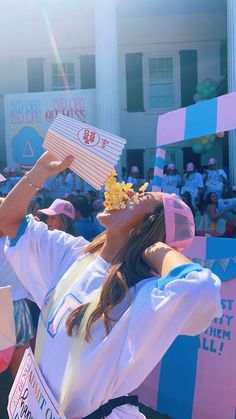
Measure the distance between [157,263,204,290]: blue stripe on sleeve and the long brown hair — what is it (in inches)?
7.0

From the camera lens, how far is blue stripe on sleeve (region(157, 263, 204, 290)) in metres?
1.45

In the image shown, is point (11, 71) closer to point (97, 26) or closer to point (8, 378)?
point (97, 26)

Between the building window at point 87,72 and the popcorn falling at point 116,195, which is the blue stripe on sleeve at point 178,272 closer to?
the popcorn falling at point 116,195

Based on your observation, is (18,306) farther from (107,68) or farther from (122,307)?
(107,68)

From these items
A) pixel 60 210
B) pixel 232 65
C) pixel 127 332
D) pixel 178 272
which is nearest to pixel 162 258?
pixel 178 272

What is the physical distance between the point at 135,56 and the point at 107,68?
430 centimetres

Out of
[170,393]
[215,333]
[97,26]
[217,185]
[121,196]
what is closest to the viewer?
[121,196]

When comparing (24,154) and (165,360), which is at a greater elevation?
(24,154)

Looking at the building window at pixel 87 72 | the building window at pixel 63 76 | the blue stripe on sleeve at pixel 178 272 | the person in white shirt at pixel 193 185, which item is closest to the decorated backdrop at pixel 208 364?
the blue stripe on sleeve at pixel 178 272

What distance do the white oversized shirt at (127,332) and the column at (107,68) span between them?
11.3m

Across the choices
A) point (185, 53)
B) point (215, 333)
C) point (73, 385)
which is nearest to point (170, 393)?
point (215, 333)

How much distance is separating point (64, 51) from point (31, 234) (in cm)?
1607

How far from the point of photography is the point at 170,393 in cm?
346

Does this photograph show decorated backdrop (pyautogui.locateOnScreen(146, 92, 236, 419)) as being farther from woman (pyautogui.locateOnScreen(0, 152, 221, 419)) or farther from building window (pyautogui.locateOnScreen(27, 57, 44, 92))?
building window (pyautogui.locateOnScreen(27, 57, 44, 92))
